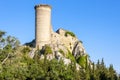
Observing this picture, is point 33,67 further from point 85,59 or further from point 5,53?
point 85,59

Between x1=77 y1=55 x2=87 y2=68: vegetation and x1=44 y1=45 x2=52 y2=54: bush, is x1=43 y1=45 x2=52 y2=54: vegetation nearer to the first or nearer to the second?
x1=44 y1=45 x2=52 y2=54: bush

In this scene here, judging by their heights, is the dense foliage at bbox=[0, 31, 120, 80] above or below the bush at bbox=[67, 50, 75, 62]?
below

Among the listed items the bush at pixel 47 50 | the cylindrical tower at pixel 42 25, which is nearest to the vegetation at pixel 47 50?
the bush at pixel 47 50

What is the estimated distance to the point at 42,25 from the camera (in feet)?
328

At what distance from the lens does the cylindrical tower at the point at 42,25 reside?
99438mm

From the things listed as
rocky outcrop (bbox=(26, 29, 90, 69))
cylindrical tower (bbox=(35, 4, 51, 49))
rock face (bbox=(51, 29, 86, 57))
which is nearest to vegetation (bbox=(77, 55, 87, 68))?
rocky outcrop (bbox=(26, 29, 90, 69))

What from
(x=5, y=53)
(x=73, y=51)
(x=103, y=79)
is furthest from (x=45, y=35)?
(x=5, y=53)

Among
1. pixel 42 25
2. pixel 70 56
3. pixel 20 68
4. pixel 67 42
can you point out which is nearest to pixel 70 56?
pixel 70 56

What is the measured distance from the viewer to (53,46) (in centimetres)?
9750

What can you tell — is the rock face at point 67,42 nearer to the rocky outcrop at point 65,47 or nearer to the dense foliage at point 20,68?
the rocky outcrop at point 65,47

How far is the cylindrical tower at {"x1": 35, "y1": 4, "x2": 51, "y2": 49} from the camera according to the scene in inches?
3915

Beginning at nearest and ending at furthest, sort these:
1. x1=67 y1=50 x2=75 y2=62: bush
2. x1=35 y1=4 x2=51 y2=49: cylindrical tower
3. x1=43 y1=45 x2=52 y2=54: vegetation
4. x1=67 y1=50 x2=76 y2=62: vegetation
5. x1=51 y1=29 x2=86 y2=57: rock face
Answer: x1=43 y1=45 x2=52 y2=54: vegetation < x1=67 y1=50 x2=76 y2=62: vegetation < x1=67 y1=50 x2=75 y2=62: bush < x1=35 y1=4 x2=51 y2=49: cylindrical tower < x1=51 y1=29 x2=86 y2=57: rock face

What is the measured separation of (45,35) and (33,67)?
39526mm

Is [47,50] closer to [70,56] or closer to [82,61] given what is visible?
[70,56]
